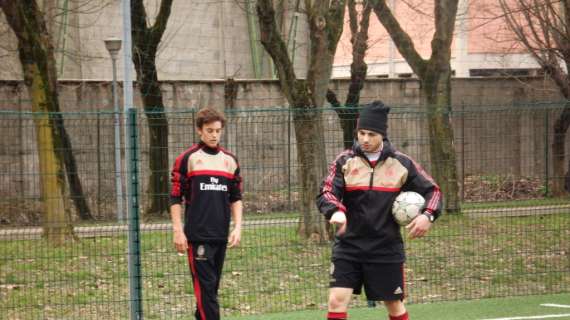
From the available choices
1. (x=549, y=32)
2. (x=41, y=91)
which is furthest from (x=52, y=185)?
(x=549, y=32)

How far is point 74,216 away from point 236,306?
2162mm

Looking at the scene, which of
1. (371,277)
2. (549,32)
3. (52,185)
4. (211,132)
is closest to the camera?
(371,277)

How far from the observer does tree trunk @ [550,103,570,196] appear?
1136 centimetres

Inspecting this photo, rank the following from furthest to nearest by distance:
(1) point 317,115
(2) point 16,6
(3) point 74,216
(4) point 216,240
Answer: (2) point 16,6 → (1) point 317,115 → (3) point 74,216 → (4) point 216,240

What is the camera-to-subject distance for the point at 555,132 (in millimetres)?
13094

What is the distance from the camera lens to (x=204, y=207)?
7418mm

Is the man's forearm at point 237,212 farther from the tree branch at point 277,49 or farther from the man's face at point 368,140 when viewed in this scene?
the tree branch at point 277,49

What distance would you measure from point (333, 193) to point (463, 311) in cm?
417

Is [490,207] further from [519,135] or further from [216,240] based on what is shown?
[216,240]

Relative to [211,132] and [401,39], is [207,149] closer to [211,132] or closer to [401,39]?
[211,132]

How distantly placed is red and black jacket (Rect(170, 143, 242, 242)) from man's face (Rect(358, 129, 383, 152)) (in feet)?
4.03

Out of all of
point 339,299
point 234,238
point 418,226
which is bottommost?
point 339,299

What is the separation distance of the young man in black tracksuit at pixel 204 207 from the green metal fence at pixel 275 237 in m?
2.13

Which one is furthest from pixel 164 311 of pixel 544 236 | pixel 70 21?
pixel 70 21
